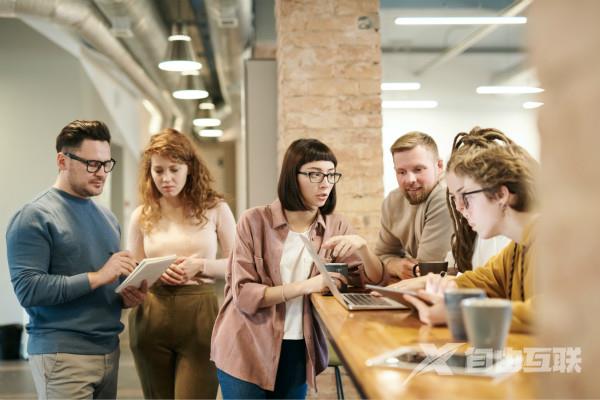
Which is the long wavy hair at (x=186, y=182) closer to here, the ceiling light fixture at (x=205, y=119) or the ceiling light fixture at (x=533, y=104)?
the ceiling light fixture at (x=533, y=104)

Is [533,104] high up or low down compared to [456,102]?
down

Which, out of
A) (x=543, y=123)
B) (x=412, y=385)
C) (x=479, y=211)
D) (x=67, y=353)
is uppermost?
(x=543, y=123)

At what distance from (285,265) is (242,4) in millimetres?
3446

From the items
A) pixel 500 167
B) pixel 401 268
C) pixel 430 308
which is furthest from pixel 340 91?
pixel 430 308

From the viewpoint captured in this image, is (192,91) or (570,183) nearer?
(570,183)

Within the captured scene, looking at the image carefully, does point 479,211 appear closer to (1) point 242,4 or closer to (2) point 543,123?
(2) point 543,123

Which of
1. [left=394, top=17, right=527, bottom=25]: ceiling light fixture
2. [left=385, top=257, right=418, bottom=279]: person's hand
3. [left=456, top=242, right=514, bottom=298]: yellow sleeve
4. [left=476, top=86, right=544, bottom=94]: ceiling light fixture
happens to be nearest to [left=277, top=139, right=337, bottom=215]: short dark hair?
[left=385, top=257, right=418, bottom=279]: person's hand

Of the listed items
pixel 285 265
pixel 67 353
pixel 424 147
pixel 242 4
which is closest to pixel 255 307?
pixel 285 265

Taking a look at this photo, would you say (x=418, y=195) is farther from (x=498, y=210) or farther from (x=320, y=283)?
(x=498, y=210)

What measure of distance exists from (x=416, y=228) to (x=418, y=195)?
155 mm

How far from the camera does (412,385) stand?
3.61 feet

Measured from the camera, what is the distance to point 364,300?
2230mm

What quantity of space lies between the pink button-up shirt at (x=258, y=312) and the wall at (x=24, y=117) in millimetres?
5029

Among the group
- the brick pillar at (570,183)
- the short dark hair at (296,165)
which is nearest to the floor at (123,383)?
the short dark hair at (296,165)
